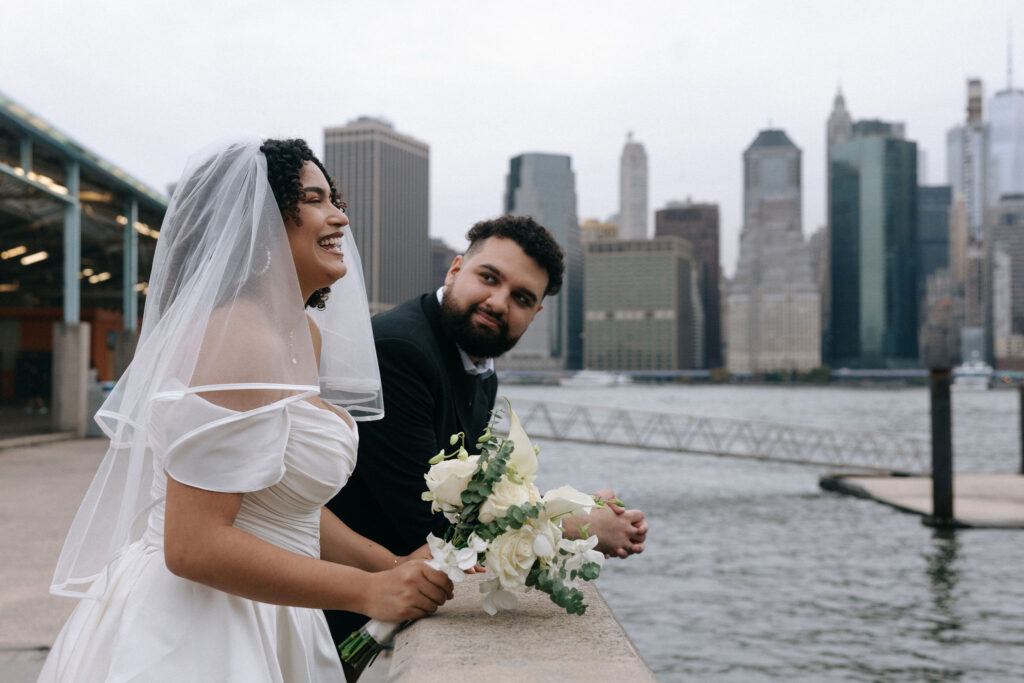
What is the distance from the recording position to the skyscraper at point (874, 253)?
14538 centimetres

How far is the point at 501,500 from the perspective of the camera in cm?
177

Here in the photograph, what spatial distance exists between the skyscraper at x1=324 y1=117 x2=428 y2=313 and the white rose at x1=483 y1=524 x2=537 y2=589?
8093mm

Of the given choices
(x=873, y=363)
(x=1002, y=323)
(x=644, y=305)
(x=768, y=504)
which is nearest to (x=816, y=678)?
(x=768, y=504)

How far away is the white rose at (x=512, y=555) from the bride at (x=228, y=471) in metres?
0.13

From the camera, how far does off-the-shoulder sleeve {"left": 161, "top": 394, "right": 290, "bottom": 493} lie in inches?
63.0

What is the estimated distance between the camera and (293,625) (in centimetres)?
198

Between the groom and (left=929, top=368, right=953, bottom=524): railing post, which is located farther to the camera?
(left=929, top=368, right=953, bottom=524): railing post

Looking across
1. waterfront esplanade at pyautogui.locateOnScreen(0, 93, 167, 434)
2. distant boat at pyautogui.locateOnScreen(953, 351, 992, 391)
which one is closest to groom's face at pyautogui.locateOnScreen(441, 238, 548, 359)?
waterfront esplanade at pyautogui.locateOnScreen(0, 93, 167, 434)

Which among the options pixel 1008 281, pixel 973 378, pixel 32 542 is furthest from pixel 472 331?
pixel 1008 281

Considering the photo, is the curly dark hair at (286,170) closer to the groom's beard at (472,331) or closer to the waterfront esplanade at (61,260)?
the groom's beard at (472,331)

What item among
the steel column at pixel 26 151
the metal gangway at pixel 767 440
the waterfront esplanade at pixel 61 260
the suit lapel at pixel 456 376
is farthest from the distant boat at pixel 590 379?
the suit lapel at pixel 456 376

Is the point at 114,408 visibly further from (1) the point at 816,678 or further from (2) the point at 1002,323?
(2) the point at 1002,323

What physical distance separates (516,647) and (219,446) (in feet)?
2.25

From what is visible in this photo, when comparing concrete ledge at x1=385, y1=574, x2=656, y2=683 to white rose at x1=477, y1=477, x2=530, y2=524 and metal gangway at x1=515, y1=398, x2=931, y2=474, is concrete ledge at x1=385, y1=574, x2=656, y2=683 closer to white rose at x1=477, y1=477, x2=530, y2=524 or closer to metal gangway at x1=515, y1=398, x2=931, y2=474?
white rose at x1=477, y1=477, x2=530, y2=524
